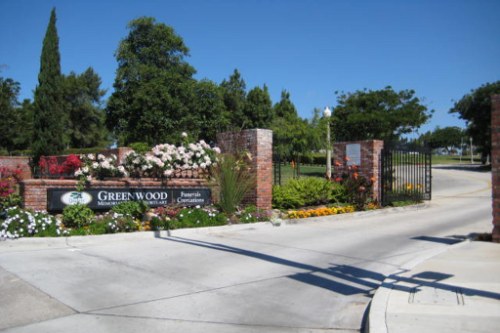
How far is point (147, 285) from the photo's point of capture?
672 cm

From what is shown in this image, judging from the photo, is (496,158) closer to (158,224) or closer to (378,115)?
(158,224)

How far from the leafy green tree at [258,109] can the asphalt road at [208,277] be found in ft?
101

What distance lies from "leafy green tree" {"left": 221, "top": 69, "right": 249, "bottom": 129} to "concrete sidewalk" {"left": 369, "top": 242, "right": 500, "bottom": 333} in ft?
114

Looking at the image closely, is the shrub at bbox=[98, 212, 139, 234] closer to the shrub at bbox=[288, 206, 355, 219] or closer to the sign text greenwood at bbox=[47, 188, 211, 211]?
the sign text greenwood at bbox=[47, 188, 211, 211]

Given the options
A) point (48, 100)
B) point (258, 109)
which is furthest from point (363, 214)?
point (258, 109)

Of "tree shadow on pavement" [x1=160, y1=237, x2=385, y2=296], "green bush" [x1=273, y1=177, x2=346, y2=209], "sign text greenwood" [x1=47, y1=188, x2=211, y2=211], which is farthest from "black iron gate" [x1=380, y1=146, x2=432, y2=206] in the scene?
"tree shadow on pavement" [x1=160, y1=237, x2=385, y2=296]

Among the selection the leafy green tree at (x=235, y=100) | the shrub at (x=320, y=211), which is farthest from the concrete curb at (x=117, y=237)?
the leafy green tree at (x=235, y=100)

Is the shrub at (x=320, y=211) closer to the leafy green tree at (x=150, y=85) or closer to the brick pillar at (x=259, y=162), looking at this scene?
the brick pillar at (x=259, y=162)

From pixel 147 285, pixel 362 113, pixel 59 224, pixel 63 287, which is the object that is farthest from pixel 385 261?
pixel 362 113

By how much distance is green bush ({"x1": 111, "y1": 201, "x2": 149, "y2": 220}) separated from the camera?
38.5ft

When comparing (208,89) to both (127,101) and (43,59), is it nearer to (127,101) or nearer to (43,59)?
(127,101)

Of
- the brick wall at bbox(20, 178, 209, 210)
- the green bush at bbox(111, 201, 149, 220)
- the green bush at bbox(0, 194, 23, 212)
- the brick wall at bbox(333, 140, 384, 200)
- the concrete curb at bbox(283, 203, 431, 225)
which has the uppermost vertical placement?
the brick wall at bbox(333, 140, 384, 200)

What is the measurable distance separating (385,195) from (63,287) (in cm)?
1332

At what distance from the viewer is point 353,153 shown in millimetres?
17953
